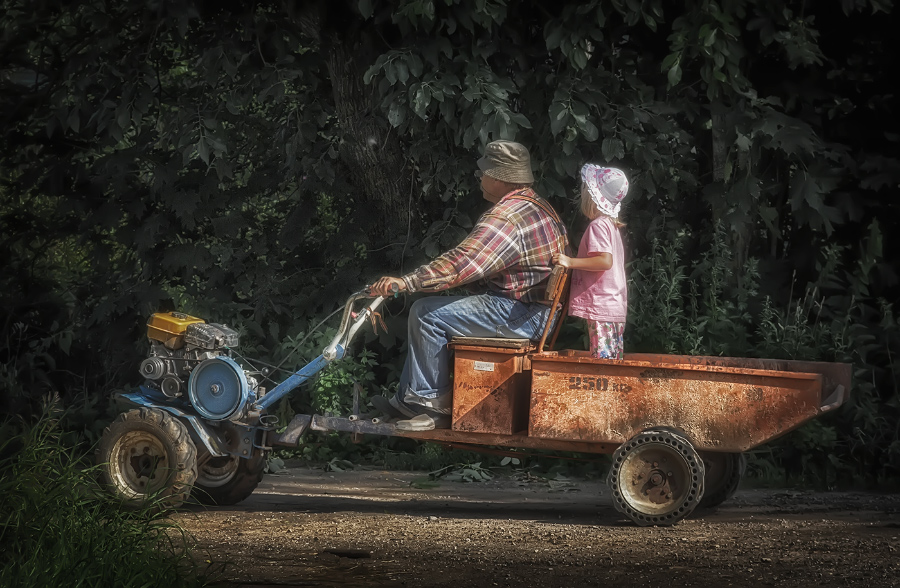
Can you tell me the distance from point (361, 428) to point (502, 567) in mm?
1614

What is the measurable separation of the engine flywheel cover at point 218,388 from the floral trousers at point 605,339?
6.28 ft

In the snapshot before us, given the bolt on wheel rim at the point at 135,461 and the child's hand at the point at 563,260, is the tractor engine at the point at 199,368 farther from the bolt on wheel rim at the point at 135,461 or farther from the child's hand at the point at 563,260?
the child's hand at the point at 563,260

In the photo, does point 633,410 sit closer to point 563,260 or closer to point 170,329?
point 563,260

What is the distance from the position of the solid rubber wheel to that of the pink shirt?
224 centimetres

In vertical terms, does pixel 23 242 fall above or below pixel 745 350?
above

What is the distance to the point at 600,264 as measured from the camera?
6688mm

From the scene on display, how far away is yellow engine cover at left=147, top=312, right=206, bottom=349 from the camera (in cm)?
720

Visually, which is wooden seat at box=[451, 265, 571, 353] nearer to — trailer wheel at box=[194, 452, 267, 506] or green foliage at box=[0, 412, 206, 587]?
trailer wheel at box=[194, 452, 267, 506]

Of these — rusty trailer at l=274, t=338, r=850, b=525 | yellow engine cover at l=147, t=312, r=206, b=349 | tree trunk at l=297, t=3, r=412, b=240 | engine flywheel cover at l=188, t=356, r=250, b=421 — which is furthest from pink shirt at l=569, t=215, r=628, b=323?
tree trunk at l=297, t=3, r=412, b=240

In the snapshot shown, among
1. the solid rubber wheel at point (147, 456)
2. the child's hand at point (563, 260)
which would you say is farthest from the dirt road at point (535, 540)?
the child's hand at point (563, 260)

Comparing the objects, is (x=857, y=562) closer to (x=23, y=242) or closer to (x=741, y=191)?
(x=741, y=191)

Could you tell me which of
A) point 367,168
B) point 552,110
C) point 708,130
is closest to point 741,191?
point 708,130

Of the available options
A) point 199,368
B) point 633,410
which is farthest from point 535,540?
point 199,368

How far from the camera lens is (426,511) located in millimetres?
7254
